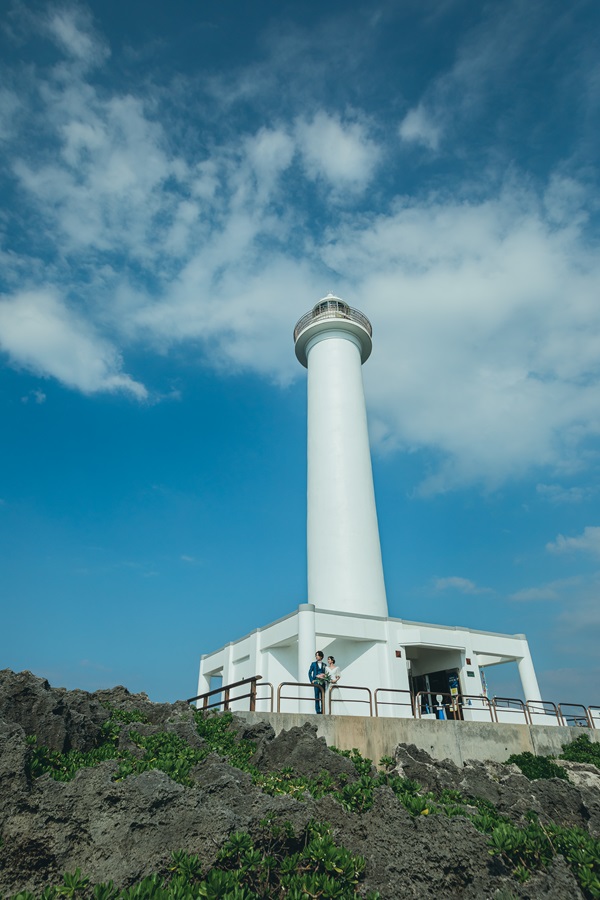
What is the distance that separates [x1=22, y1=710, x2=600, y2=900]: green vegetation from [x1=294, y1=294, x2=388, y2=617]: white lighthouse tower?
37.3ft

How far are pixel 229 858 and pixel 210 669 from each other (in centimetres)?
2054

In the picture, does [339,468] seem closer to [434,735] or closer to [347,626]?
[347,626]

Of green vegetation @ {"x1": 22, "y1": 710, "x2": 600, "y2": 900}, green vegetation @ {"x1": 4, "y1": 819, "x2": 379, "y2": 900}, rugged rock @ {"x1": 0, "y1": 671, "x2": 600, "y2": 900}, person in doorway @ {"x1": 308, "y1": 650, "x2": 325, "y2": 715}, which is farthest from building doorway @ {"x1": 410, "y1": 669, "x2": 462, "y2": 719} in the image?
green vegetation @ {"x1": 4, "y1": 819, "x2": 379, "y2": 900}

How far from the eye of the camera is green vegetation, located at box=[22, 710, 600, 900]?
586 centimetres

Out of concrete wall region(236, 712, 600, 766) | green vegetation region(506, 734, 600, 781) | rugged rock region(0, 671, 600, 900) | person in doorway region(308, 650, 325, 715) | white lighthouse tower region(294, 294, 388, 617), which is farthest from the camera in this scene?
white lighthouse tower region(294, 294, 388, 617)

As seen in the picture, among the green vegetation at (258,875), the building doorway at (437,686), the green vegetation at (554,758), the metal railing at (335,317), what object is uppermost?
the metal railing at (335,317)

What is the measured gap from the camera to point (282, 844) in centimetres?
691

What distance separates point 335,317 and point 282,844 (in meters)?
26.0

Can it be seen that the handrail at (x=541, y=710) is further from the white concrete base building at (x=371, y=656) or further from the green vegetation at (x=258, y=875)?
the green vegetation at (x=258, y=875)

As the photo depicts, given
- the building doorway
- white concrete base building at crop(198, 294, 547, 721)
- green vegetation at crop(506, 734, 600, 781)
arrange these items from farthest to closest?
the building doorway
white concrete base building at crop(198, 294, 547, 721)
green vegetation at crop(506, 734, 600, 781)

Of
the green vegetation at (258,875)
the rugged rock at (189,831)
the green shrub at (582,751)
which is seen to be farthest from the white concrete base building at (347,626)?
the green vegetation at (258,875)

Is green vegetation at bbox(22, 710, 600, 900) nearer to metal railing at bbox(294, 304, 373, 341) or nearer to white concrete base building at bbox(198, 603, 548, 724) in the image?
white concrete base building at bbox(198, 603, 548, 724)

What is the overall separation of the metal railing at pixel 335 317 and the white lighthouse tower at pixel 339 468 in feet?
0.18

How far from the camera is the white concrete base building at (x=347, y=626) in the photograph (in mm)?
20719
